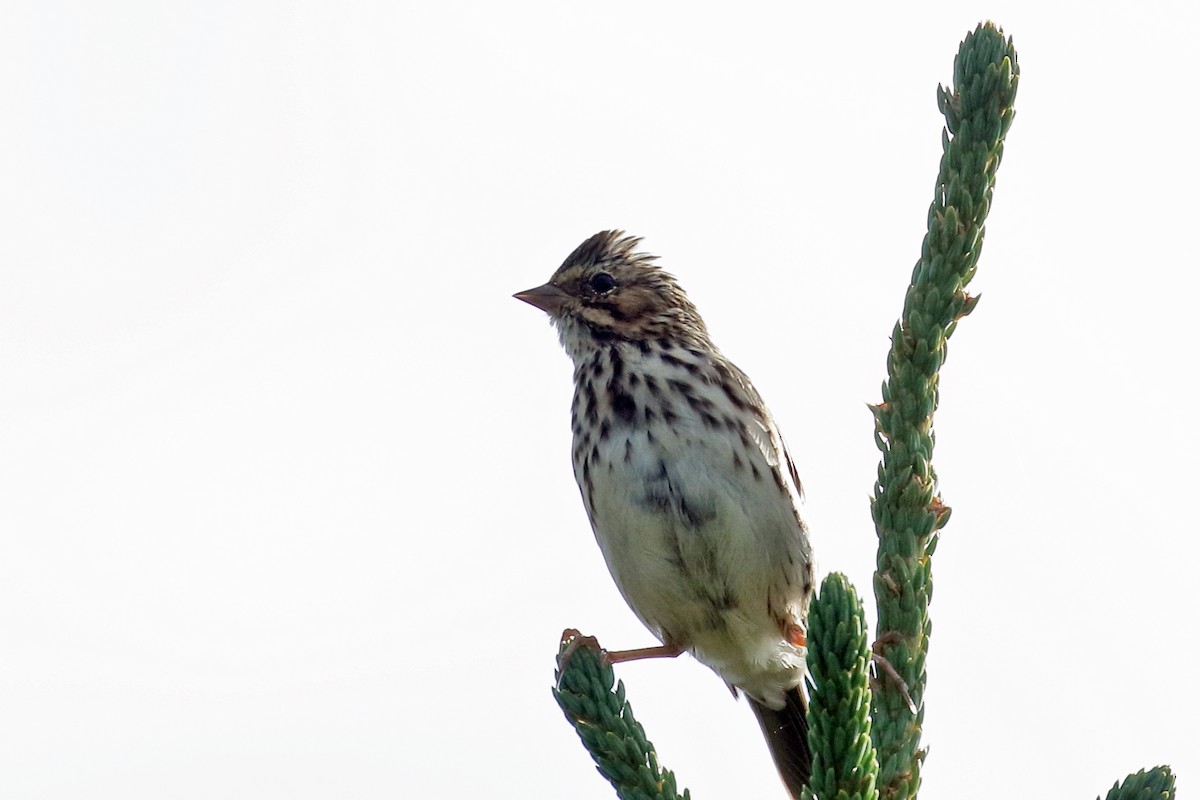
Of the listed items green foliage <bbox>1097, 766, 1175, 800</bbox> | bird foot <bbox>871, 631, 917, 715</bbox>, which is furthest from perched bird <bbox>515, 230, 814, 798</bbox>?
green foliage <bbox>1097, 766, 1175, 800</bbox>

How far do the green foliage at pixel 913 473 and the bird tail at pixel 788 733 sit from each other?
7.78ft

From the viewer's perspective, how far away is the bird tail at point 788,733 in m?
5.88

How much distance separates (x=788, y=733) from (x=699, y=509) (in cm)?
137

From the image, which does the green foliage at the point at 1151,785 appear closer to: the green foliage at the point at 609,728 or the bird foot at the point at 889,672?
the bird foot at the point at 889,672

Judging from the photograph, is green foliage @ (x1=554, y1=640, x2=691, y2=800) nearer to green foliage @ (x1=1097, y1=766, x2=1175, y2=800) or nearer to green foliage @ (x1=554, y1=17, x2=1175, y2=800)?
green foliage @ (x1=554, y1=17, x2=1175, y2=800)

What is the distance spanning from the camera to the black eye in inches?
254

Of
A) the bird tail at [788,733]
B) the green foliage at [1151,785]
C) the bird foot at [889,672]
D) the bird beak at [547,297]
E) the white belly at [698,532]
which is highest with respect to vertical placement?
the bird beak at [547,297]

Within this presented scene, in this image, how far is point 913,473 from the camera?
3.66m

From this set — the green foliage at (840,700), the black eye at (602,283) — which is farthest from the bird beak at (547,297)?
the green foliage at (840,700)

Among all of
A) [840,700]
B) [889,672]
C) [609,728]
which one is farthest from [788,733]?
[840,700]

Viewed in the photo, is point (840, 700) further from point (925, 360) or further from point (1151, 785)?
point (925, 360)

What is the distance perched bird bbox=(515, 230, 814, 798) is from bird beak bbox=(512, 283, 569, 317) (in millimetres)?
310

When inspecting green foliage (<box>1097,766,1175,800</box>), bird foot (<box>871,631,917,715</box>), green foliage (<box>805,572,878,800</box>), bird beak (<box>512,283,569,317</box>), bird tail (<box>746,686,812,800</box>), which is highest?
bird beak (<box>512,283,569,317</box>)

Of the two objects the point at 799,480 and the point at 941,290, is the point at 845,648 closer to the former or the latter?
the point at 941,290
